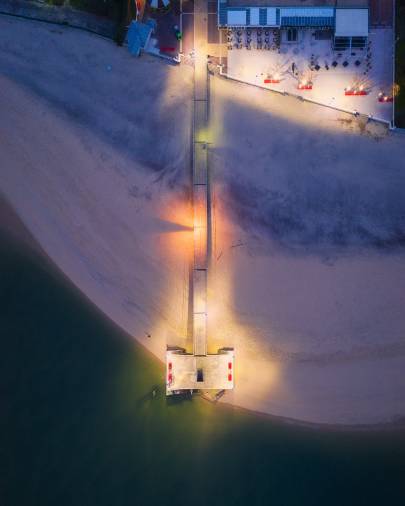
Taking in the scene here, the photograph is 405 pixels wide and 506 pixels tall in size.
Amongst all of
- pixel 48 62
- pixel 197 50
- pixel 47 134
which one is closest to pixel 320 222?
pixel 197 50

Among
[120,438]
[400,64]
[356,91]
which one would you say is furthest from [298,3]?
[120,438]

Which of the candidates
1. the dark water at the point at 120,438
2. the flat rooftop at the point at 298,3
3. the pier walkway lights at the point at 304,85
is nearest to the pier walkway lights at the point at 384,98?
the pier walkway lights at the point at 304,85

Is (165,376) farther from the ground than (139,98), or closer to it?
closer to it

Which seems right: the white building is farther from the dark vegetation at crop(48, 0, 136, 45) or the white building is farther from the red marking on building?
the dark vegetation at crop(48, 0, 136, 45)

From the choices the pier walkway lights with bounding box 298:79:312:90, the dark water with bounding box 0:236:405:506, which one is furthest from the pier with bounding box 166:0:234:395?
the pier walkway lights with bounding box 298:79:312:90

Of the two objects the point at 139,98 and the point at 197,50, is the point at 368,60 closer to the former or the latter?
the point at 197,50

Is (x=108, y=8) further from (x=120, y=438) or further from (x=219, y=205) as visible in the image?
(x=120, y=438)

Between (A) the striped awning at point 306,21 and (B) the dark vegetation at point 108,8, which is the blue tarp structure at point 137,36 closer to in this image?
(B) the dark vegetation at point 108,8
